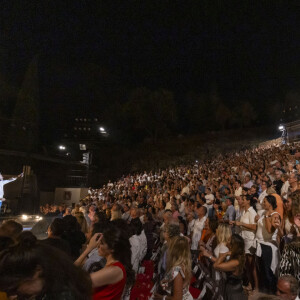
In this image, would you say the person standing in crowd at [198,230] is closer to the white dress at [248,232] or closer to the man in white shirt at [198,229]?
the man in white shirt at [198,229]

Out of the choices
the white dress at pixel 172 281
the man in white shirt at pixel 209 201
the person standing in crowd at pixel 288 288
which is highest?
the man in white shirt at pixel 209 201

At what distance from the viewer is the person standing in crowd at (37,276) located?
137 centimetres

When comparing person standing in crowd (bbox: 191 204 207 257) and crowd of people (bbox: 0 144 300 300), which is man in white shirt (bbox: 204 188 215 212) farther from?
person standing in crowd (bbox: 191 204 207 257)

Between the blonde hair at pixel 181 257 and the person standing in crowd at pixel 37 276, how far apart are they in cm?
174

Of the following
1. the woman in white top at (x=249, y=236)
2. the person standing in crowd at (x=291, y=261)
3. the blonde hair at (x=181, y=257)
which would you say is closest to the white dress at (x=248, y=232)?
the woman in white top at (x=249, y=236)

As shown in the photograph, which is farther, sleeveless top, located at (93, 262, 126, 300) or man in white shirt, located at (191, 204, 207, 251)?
man in white shirt, located at (191, 204, 207, 251)

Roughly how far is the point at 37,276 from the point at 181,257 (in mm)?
1920

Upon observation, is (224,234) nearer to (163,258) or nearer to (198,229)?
(163,258)

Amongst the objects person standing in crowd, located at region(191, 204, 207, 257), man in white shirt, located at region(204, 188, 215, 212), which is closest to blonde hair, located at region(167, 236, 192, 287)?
person standing in crowd, located at region(191, 204, 207, 257)

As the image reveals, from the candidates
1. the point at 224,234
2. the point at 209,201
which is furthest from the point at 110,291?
the point at 209,201

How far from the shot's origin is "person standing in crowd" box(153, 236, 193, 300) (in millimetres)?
2869

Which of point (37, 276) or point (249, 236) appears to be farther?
point (249, 236)

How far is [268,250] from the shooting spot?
Answer: 15.5 feet

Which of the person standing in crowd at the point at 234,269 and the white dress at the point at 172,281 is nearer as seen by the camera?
the white dress at the point at 172,281
